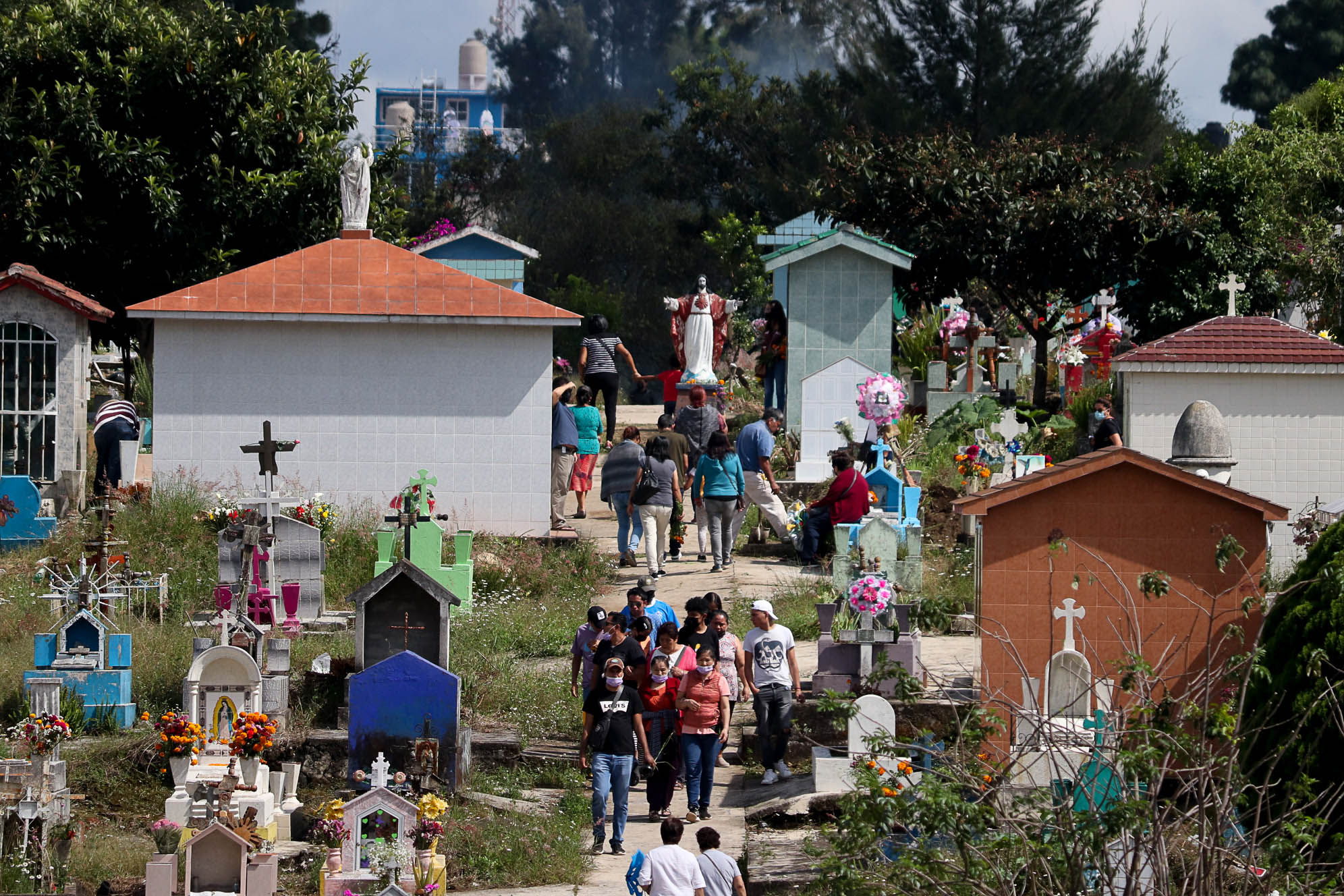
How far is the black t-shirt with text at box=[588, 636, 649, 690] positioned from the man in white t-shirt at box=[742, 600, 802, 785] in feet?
2.69

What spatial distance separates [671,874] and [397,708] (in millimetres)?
3753

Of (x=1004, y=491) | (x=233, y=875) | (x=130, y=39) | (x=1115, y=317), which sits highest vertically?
(x=130, y=39)

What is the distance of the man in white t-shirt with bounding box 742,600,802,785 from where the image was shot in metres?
12.7

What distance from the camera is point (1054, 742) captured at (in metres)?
7.69

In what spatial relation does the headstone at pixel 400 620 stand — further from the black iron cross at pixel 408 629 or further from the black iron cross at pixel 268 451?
the black iron cross at pixel 268 451

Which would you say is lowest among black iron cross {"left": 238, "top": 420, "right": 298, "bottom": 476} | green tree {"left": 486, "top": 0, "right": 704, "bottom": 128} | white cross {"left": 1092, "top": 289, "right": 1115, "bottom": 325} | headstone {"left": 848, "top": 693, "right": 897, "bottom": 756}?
headstone {"left": 848, "top": 693, "right": 897, "bottom": 756}

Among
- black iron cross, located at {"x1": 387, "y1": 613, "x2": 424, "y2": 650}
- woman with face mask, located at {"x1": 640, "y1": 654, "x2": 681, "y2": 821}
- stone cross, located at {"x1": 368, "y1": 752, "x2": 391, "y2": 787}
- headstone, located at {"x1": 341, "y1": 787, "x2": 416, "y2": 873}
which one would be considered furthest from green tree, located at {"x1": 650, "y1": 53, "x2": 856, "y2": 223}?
headstone, located at {"x1": 341, "y1": 787, "x2": 416, "y2": 873}

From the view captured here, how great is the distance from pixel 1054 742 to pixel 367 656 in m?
7.19

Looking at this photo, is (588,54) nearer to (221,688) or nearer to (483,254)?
(483,254)

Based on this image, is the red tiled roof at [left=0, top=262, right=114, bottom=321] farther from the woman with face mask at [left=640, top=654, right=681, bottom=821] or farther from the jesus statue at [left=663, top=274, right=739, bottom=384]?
the woman with face mask at [left=640, top=654, right=681, bottom=821]

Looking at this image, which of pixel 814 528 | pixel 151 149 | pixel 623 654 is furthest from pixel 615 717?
pixel 151 149

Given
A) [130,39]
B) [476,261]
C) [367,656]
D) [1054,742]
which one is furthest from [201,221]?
[1054,742]

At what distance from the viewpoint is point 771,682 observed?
1277 centimetres

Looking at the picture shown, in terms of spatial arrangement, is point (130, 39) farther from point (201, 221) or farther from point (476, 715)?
point (476, 715)
